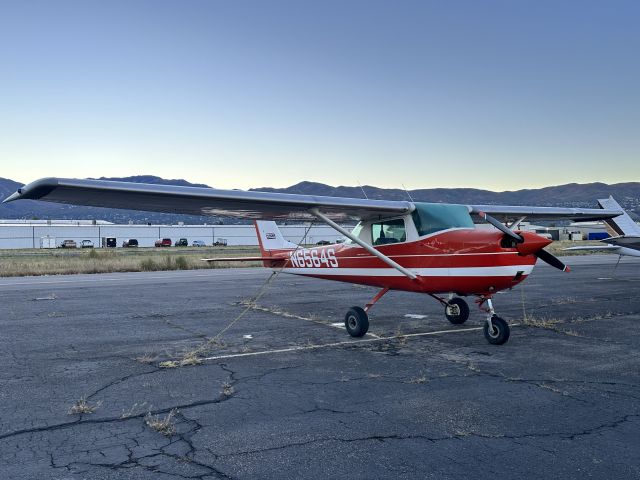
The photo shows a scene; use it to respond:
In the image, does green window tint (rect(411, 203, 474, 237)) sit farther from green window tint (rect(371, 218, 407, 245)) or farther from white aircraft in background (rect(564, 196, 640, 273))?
white aircraft in background (rect(564, 196, 640, 273))

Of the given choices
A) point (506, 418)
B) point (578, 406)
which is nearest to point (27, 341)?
point (506, 418)

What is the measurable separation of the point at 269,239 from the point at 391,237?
208 inches

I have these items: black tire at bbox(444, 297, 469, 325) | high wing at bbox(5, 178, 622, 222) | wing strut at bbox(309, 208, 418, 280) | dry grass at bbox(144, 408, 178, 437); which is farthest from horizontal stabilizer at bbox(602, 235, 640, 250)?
dry grass at bbox(144, 408, 178, 437)

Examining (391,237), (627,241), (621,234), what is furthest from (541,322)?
(621,234)

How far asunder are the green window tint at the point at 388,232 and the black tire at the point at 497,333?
2107mm

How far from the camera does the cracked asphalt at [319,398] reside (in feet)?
13.4

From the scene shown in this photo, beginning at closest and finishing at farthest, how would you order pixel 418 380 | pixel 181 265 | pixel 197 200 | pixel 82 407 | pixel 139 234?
pixel 82 407
pixel 418 380
pixel 197 200
pixel 181 265
pixel 139 234

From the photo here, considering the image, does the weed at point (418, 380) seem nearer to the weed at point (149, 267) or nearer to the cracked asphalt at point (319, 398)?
the cracked asphalt at point (319, 398)

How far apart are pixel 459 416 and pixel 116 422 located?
129 inches

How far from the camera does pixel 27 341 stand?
922cm

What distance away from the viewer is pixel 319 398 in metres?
5.79

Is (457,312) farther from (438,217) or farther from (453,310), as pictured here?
(438,217)

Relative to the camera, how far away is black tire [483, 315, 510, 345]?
8.55 metres

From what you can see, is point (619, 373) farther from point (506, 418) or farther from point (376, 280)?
point (376, 280)
